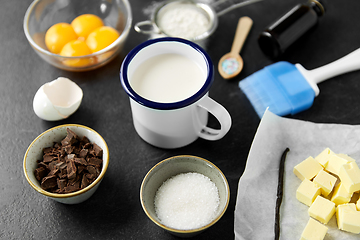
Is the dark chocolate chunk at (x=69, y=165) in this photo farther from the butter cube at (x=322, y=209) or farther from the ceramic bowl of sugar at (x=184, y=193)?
the butter cube at (x=322, y=209)

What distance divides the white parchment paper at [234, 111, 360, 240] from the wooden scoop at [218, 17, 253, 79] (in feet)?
0.94

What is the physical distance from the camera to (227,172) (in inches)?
49.6

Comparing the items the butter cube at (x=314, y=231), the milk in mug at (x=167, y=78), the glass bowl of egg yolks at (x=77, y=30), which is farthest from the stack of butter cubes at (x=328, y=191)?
the glass bowl of egg yolks at (x=77, y=30)

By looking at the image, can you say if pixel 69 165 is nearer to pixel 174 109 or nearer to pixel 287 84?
pixel 174 109

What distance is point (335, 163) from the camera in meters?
1.16

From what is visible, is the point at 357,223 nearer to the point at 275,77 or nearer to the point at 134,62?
the point at 275,77

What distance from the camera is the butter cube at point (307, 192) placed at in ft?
3.68

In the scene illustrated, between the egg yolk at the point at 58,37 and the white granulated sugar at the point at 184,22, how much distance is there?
376 millimetres

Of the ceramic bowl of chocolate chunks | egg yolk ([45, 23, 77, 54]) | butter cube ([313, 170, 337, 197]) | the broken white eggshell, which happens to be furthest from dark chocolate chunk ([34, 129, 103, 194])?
butter cube ([313, 170, 337, 197])

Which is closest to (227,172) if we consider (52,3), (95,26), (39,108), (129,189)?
(129,189)

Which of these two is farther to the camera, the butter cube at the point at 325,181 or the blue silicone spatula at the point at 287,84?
the blue silicone spatula at the point at 287,84

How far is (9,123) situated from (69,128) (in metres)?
0.33

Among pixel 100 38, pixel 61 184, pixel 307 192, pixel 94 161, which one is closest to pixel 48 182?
pixel 61 184

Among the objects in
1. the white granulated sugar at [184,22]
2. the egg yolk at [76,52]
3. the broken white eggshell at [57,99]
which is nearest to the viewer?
the broken white eggshell at [57,99]
